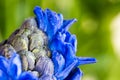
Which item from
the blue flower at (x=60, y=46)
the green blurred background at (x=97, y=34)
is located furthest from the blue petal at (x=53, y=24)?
the green blurred background at (x=97, y=34)

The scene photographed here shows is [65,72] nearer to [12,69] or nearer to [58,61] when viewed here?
[58,61]

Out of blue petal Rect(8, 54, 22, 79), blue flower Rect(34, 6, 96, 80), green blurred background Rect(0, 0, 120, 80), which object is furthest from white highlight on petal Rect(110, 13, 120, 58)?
blue petal Rect(8, 54, 22, 79)

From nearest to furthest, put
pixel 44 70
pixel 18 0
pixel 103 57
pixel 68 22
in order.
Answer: pixel 44 70 < pixel 68 22 < pixel 18 0 < pixel 103 57

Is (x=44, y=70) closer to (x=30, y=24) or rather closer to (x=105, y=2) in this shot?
(x=30, y=24)

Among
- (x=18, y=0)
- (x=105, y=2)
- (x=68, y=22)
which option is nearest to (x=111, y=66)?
(x=105, y=2)

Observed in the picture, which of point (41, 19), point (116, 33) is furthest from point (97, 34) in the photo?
point (41, 19)

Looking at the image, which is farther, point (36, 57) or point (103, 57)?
point (103, 57)

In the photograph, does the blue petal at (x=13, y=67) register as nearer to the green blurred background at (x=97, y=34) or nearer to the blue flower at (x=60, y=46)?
the blue flower at (x=60, y=46)

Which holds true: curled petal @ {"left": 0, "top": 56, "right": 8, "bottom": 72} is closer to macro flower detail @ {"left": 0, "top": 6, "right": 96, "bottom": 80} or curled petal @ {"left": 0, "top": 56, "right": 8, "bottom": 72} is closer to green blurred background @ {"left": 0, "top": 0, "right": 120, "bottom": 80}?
macro flower detail @ {"left": 0, "top": 6, "right": 96, "bottom": 80}
